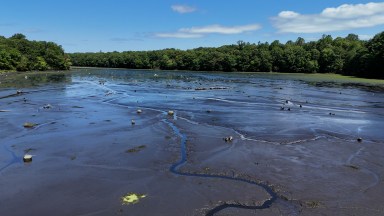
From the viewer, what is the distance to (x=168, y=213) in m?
11.8

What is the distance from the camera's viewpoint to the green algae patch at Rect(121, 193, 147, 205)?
12570mm

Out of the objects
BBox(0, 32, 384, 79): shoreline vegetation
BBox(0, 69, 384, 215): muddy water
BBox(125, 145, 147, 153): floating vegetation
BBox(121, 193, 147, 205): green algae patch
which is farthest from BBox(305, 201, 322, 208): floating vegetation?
BBox(0, 32, 384, 79): shoreline vegetation

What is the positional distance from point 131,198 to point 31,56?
151 m

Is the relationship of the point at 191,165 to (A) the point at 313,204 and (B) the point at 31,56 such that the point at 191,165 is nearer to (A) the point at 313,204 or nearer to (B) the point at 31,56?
(A) the point at 313,204

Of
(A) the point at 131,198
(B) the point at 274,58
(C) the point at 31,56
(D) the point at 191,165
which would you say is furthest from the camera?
(B) the point at 274,58

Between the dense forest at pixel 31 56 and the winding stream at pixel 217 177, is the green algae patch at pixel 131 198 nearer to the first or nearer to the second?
the winding stream at pixel 217 177

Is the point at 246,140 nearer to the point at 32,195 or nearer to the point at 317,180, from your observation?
the point at 317,180

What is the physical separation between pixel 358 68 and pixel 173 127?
352 feet

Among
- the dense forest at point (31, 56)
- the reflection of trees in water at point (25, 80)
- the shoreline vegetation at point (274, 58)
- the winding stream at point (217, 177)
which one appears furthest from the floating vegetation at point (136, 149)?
the dense forest at point (31, 56)

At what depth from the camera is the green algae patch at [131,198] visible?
41.2 ft

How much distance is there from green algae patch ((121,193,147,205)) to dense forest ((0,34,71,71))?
124361 mm

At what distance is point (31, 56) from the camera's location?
148375mm

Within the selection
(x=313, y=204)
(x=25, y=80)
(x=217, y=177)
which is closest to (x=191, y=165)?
(x=217, y=177)

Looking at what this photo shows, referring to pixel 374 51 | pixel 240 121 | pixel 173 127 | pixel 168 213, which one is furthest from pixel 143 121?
pixel 374 51
